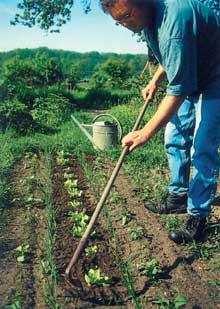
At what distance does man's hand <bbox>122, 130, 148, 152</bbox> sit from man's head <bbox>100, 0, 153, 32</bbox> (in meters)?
0.63

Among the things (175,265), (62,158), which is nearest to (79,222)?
(175,265)

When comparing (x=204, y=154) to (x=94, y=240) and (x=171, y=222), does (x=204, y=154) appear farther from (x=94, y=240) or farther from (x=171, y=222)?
(x=94, y=240)

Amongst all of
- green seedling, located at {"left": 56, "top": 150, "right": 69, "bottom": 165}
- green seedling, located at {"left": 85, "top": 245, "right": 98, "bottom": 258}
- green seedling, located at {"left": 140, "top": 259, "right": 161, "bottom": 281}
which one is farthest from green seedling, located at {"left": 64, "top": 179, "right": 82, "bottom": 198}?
green seedling, located at {"left": 140, "top": 259, "right": 161, "bottom": 281}

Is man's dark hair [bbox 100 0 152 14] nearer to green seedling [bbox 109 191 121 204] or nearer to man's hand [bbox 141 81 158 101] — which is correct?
man's hand [bbox 141 81 158 101]

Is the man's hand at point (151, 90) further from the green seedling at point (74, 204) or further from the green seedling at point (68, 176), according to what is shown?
the green seedling at point (68, 176)

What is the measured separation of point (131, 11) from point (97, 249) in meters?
1.70

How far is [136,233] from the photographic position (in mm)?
3916

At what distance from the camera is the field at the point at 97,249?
311 centimetres

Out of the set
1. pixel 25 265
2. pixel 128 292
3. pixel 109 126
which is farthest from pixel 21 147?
pixel 128 292

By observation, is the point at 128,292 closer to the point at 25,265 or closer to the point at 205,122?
the point at 25,265

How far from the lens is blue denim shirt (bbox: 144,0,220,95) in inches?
118

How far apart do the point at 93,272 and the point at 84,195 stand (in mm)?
1814

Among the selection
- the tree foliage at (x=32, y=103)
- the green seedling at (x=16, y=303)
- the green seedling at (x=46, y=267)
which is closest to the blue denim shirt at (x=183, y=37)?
the green seedling at (x=46, y=267)

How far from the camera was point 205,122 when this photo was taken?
3.64m
